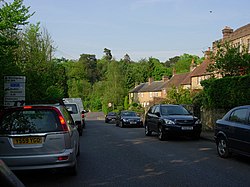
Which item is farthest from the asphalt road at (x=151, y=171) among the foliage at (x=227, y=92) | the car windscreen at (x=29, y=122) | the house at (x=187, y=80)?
the house at (x=187, y=80)

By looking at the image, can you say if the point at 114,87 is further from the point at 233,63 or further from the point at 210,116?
the point at 210,116

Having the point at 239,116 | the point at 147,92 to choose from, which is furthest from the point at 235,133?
the point at 147,92

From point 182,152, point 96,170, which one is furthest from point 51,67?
point 96,170

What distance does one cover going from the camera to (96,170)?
351 inches

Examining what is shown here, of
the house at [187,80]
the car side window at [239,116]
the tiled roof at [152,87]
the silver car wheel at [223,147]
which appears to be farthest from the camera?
the tiled roof at [152,87]

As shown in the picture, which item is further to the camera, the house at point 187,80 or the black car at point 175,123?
the house at point 187,80

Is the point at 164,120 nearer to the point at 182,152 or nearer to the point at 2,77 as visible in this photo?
the point at 182,152

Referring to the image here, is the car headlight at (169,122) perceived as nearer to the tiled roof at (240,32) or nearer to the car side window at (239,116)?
the car side window at (239,116)

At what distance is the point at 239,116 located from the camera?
395 inches

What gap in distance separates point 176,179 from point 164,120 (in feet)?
27.6

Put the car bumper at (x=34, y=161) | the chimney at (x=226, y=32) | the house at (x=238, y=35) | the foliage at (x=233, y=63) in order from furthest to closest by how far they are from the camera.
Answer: the chimney at (x=226, y=32) < the house at (x=238, y=35) < the foliage at (x=233, y=63) < the car bumper at (x=34, y=161)

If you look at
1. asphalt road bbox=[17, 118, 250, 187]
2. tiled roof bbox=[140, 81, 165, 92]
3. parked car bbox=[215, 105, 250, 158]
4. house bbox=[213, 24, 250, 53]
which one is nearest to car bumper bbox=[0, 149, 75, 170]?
asphalt road bbox=[17, 118, 250, 187]

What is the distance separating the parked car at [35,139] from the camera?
23.9 ft

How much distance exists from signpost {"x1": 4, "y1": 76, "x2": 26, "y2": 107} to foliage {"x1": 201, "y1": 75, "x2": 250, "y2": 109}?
391 inches
